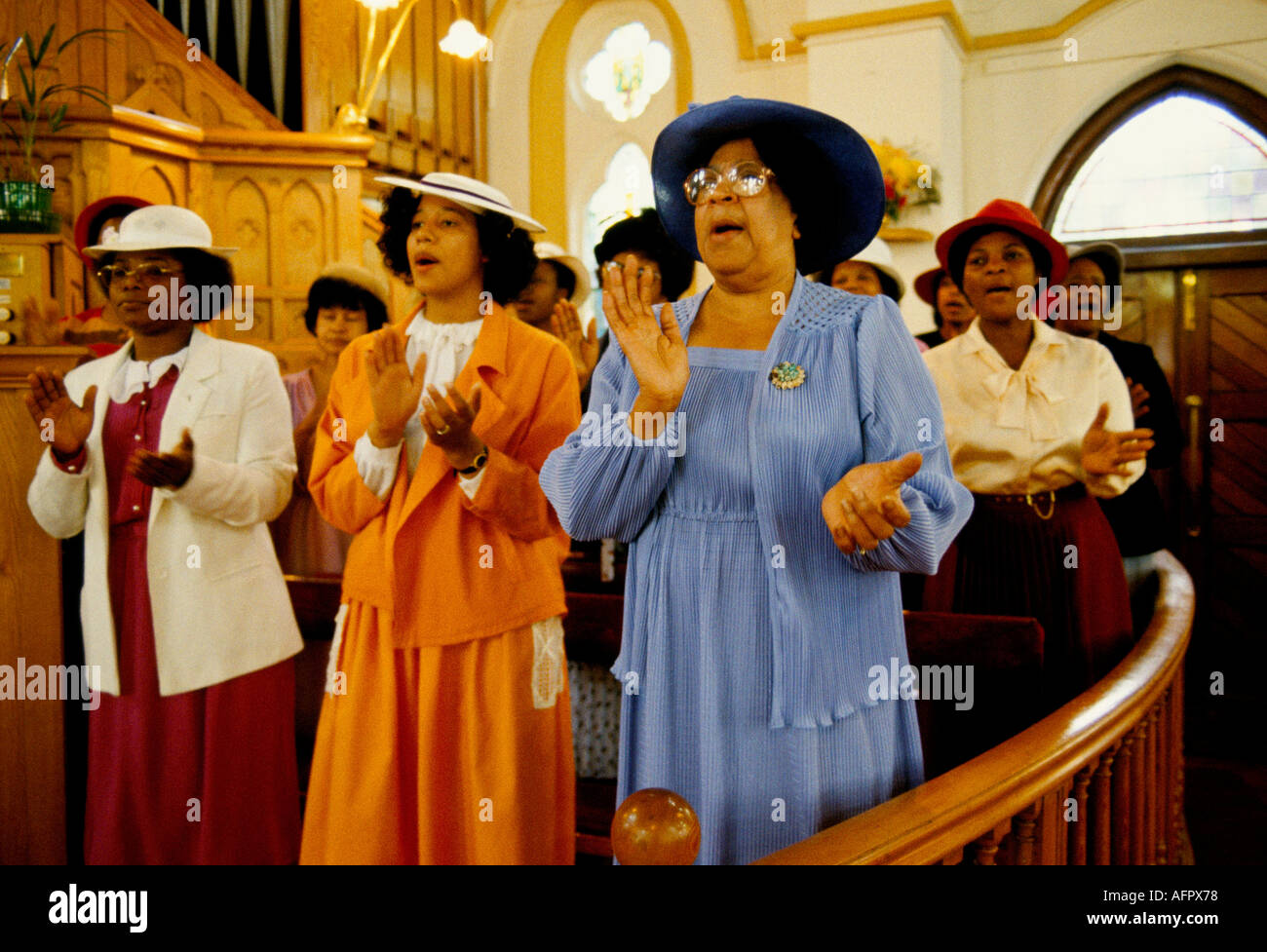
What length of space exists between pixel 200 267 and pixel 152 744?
1217mm

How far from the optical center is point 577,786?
9.87 feet

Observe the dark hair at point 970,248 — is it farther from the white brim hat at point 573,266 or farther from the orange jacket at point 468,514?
the white brim hat at point 573,266

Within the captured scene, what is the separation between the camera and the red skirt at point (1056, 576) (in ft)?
8.87

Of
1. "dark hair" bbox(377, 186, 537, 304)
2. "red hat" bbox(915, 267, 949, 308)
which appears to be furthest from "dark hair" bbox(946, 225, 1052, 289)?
"dark hair" bbox(377, 186, 537, 304)

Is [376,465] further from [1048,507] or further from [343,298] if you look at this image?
[343,298]

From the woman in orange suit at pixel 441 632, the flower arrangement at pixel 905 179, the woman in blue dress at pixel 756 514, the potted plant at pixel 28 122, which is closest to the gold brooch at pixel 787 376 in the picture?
the woman in blue dress at pixel 756 514

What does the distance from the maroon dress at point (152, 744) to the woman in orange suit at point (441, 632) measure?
50 cm

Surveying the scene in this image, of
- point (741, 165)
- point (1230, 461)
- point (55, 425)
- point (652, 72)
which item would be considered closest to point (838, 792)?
point (741, 165)

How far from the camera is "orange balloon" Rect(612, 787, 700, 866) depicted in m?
1.07

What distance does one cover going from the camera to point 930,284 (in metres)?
4.14

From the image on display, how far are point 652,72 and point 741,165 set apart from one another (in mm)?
7107
